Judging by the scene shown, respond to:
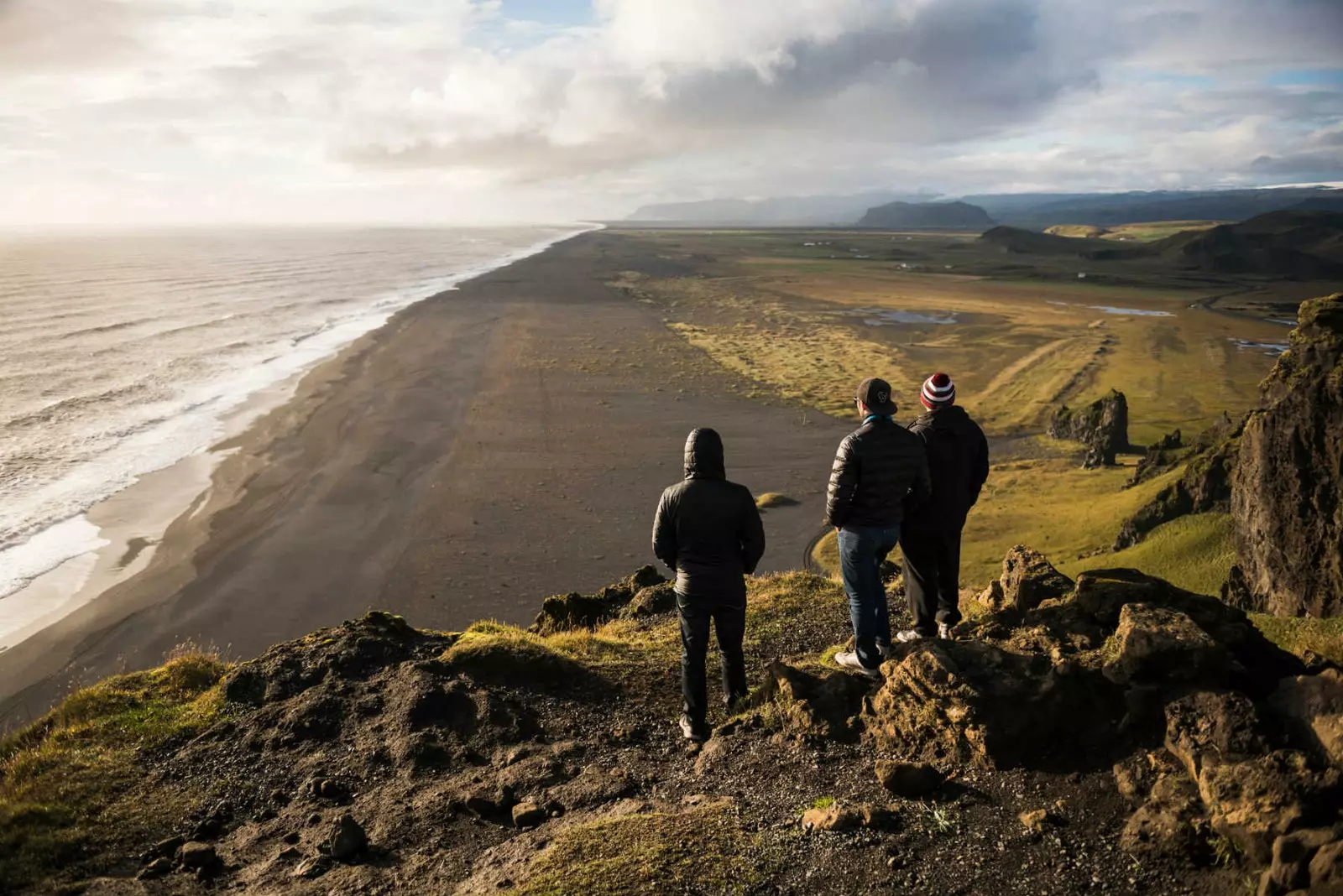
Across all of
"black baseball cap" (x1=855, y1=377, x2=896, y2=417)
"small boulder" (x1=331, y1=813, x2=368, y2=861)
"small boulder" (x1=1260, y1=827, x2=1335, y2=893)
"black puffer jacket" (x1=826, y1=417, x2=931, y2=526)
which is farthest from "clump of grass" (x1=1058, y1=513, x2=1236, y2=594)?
"small boulder" (x1=331, y1=813, x2=368, y2=861)

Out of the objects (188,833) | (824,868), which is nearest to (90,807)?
(188,833)

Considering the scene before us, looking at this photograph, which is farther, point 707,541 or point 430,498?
point 430,498

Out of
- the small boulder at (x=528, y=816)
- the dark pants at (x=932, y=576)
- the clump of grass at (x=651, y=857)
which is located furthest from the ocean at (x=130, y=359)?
the dark pants at (x=932, y=576)

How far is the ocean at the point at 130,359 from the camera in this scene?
24141 mm

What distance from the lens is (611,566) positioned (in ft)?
67.4

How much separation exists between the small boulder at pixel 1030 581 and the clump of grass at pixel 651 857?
3558 mm

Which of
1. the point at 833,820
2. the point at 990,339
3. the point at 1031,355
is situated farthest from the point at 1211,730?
the point at 990,339

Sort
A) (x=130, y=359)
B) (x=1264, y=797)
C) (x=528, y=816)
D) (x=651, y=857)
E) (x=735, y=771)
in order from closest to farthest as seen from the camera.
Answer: (x=1264, y=797) < (x=651, y=857) < (x=528, y=816) < (x=735, y=771) < (x=130, y=359)

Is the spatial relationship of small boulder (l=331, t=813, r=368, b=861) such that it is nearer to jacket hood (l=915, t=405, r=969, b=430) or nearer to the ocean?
jacket hood (l=915, t=405, r=969, b=430)

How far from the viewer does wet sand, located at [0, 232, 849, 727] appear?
17203 mm

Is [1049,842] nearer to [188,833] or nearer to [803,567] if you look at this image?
[188,833]

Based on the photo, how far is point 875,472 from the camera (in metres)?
6.40

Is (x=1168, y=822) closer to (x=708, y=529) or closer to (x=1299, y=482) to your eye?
(x=708, y=529)

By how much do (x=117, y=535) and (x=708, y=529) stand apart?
21.3m
